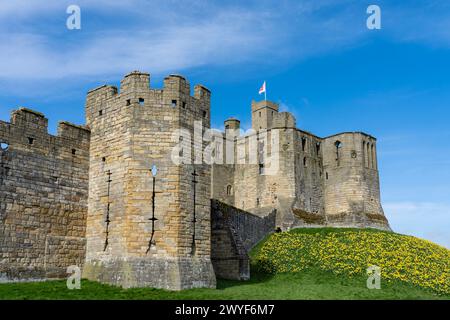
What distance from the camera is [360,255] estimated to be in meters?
30.7

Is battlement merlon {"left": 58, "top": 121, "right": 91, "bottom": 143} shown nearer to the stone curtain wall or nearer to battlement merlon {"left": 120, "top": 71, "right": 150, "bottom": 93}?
battlement merlon {"left": 120, "top": 71, "right": 150, "bottom": 93}

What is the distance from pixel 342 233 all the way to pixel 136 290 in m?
22.1

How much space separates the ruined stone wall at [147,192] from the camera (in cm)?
1938

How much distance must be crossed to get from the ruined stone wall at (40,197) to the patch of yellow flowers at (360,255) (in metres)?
13.1

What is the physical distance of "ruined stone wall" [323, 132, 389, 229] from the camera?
43.2 m

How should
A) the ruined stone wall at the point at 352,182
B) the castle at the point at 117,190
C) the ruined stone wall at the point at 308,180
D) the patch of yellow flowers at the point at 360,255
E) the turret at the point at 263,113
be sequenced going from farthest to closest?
the turret at the point at 263,113 < the ruined stone wall at the point at 352,182 < the ruined stone wall at the point at 308,180 < the patch of yellow flowers at the point at 360,255 < the castle at the point at 117,190

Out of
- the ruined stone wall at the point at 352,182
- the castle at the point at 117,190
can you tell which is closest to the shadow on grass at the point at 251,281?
the castle at the point at 117,190

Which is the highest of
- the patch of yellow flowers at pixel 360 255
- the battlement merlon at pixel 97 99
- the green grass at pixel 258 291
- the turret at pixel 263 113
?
the turret at pixel 263 113

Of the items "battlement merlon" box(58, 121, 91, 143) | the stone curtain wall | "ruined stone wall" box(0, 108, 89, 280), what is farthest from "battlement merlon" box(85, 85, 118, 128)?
the stone curtain wall

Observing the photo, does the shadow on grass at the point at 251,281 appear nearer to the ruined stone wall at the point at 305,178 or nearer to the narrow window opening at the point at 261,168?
the ruined stone wall at the point at 305,178

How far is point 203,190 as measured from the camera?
21.3 m

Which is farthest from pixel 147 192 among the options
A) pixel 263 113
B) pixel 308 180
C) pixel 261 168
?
pixel 263 113
